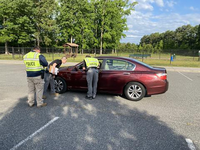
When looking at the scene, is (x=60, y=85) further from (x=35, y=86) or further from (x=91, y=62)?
(x=91, y=62)

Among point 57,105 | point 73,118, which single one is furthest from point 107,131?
point 57,105

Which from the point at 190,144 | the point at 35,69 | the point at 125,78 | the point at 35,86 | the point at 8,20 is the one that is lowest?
the point at 190,144

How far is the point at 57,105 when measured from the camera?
4492 millimetres

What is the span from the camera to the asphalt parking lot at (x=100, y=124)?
265 cm

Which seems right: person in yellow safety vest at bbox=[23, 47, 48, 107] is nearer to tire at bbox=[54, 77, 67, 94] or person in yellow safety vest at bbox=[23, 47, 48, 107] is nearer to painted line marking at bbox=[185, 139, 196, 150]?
tire at bbox=[54, 77, 67, 94]

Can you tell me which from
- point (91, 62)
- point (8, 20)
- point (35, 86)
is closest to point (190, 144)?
point (91, 62)

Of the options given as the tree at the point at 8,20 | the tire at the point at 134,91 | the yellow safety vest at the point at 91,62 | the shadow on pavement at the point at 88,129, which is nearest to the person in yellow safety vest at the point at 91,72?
the yellow safety vest at the point at 91,62

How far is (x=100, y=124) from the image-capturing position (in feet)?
11.0

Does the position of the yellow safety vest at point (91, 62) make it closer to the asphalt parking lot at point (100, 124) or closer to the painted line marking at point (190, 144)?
the asphalt parking lot at point (100, 124)

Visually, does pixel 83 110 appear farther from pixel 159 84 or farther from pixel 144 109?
pixel 159 84

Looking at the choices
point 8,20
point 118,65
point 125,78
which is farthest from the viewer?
point 8,20

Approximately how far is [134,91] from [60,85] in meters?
2.70

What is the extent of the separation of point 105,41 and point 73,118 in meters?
45.9

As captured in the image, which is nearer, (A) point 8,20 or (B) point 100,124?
(B) point 100,124
